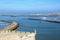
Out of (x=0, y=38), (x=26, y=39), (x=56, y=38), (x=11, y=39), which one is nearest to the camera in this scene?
(x=26, y=39)

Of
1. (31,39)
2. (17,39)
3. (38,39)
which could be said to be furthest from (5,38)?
(38,39)

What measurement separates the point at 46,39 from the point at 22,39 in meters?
6.19

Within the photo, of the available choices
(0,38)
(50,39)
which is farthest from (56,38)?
(0,38)

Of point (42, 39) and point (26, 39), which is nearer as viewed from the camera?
point (26, 39)

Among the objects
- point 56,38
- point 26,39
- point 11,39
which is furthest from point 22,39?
point 56,38

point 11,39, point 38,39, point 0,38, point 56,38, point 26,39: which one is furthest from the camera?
point 56,38

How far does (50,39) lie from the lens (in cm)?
1276

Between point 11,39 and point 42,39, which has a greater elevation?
point 11,39

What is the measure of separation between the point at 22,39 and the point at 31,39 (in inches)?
12.0

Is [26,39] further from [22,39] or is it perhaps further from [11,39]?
[11,39]

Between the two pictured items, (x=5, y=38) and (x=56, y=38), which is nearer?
(x=5, y=38)

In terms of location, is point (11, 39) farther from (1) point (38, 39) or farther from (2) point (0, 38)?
(1) point (38, 39)

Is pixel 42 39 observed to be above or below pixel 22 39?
below

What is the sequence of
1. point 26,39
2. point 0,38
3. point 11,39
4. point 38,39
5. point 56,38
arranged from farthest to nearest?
point 56,38 → point 38,39 → point 0,38 → point 11,39 → point 26,39
